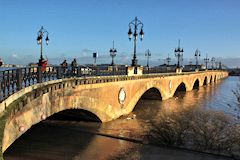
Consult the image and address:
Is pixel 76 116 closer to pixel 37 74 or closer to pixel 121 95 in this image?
pixel 121 95

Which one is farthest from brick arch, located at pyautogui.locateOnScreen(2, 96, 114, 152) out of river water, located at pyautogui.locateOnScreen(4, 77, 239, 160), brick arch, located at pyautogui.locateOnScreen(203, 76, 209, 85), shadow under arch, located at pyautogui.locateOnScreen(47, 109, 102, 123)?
brick arch, located at pyautogui.locateOnScreen(203, 76, 209, 85)

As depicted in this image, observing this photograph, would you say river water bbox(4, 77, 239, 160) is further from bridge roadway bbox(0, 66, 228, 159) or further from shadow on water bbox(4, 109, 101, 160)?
bridge roadway bbox(0, 66, 228, 159)

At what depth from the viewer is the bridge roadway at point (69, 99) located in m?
9.80

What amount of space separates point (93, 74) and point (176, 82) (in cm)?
2657

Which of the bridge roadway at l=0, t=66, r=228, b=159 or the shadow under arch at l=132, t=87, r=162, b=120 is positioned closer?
the bridge roadway at l=0, t=66, r=228, b=159

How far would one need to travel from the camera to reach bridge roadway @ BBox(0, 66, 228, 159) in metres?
9.80

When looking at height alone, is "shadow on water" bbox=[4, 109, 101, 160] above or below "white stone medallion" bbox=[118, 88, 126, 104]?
below

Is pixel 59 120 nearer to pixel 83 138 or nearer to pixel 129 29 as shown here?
pixel 83 138

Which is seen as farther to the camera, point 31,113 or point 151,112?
point 151,112

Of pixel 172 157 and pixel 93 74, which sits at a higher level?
pixel 93 74

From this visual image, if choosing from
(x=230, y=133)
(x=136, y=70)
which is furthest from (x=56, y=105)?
(x=136, y=70)

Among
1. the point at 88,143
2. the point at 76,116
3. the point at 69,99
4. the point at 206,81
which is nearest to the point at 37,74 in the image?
the point at 69,99

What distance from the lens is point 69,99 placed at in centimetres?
1675

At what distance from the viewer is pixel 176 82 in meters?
44.6
